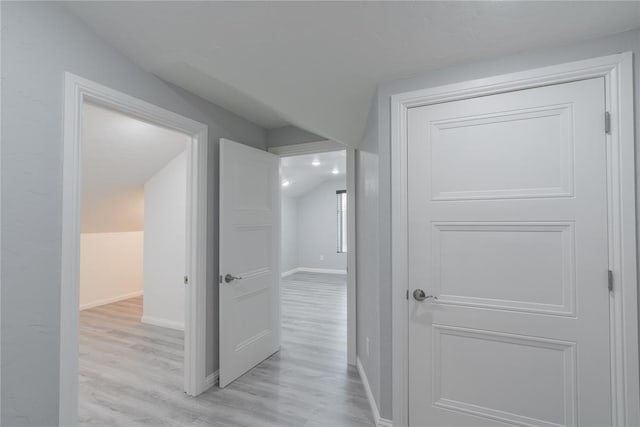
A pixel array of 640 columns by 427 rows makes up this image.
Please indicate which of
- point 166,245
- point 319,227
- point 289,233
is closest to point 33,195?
point 166,245

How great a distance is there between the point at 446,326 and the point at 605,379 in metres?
0.68

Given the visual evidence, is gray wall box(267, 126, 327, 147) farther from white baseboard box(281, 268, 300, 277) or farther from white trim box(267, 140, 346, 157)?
white baseboard box(281, 268, 300, 277)

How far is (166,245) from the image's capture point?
3.90 meters

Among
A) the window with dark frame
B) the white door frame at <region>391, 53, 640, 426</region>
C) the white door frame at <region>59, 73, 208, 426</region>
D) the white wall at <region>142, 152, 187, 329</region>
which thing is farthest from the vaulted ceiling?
the window with dark frame

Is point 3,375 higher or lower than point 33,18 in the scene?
lower

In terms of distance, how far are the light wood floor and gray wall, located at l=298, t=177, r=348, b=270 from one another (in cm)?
394

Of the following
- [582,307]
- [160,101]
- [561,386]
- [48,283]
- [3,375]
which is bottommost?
[561,386]

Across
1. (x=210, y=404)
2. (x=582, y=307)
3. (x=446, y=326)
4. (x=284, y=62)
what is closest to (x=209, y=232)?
(x=210, y=404)

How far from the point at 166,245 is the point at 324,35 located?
11.4 feet

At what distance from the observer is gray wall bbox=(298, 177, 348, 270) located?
25.1ft

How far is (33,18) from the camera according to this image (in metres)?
1.28

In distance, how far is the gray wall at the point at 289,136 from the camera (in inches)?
116

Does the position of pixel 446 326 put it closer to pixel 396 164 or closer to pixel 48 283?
pixel 396 164

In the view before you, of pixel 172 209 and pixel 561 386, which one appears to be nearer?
pixel 561 386
